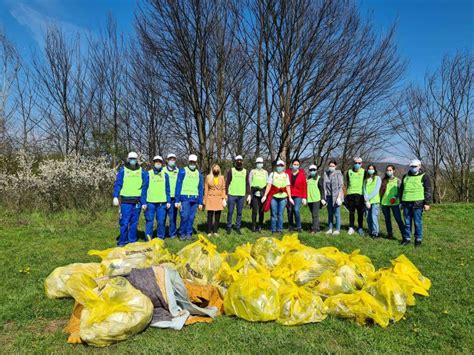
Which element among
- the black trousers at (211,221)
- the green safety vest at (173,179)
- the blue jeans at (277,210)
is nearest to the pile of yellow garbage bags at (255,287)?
the green safety vest at (173,179)

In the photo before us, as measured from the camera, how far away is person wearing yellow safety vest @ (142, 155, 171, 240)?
6715 mm

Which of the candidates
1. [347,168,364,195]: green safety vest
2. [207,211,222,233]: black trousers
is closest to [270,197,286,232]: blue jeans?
[207,211,222,233]: black trousers

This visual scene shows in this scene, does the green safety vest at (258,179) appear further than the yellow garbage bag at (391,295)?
Yes

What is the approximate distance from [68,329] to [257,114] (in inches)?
459

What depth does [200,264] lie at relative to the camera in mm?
4191

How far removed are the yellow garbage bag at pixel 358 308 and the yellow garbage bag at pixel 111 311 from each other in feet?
6.07

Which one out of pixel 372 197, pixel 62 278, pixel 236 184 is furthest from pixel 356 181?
pixel 62 278

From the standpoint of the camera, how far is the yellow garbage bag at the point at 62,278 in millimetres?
3922

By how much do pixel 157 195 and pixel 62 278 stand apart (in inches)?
115

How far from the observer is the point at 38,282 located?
4.48m

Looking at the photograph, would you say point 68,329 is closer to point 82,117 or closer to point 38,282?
point 38,282

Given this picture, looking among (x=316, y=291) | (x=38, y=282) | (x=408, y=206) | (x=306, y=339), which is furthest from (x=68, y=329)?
(x=408, y=206)

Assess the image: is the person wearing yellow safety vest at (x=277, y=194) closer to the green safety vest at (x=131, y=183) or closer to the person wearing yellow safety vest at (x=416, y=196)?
the person wearing yellow safety vest at (x=416, y=196)

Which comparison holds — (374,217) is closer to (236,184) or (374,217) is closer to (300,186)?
(300,186)
